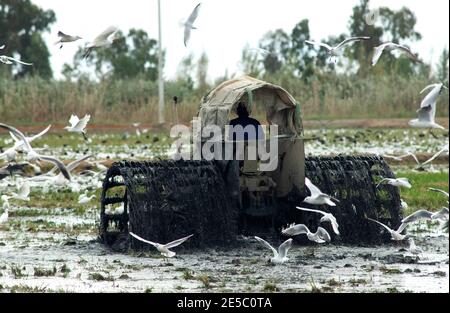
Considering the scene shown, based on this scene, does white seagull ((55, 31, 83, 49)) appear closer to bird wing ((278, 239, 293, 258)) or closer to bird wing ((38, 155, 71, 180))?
bird wing ((38, 155, 71, 180))

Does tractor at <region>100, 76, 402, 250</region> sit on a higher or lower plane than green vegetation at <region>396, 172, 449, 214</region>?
higher

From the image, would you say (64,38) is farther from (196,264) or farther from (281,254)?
(281,254)

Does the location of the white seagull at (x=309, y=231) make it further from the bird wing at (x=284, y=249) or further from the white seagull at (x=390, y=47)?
the white seagull at (x=390, y=47)

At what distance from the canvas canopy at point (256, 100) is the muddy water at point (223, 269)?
1.42 meters

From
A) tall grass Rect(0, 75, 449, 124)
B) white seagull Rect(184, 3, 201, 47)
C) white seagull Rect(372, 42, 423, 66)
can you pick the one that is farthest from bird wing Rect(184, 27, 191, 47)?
tall grass Rect(0, 75, 449, 124)

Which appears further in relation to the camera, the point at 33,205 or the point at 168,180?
the point at 33,205

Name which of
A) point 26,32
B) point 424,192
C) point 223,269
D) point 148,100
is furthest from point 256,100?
point 26,32

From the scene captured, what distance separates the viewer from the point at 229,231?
44.3 feet

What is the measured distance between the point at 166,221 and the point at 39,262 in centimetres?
144

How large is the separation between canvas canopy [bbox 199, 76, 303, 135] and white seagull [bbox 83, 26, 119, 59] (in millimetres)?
1372

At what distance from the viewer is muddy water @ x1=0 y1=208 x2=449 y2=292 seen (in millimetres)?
11164
